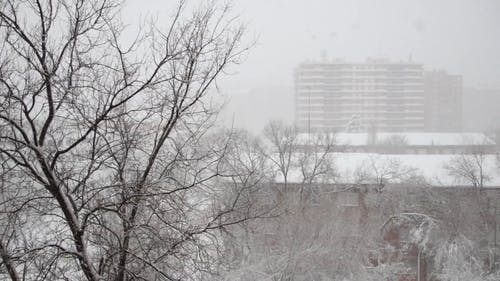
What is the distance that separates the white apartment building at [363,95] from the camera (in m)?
130

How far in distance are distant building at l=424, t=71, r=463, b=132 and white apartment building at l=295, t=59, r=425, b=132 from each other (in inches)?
204

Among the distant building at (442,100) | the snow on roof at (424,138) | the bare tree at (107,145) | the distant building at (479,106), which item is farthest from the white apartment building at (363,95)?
the bare tree at (107,145)

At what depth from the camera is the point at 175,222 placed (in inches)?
218

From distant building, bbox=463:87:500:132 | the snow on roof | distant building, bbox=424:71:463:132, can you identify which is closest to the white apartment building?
distant building, bbox=424:71:463:132

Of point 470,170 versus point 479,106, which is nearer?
point 470,170

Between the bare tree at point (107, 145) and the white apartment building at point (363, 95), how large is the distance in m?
122

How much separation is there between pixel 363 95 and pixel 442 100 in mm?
21644

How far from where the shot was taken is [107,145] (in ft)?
18.8

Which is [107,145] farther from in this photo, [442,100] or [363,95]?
[442,100]

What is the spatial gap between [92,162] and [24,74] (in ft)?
3.80

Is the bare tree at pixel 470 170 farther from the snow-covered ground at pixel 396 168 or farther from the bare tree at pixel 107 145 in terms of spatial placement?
the bare tree at pixel 107 145

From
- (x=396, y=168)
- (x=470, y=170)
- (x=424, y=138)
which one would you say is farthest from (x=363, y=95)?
(x=396, y=168)

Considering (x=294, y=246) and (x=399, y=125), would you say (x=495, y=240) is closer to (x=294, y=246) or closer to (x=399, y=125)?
(x=294, y=246)

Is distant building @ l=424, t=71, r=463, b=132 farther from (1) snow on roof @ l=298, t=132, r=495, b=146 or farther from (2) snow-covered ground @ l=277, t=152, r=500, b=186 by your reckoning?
(2) snow-covered ground @ l=277, t=152, r=500, b=186
